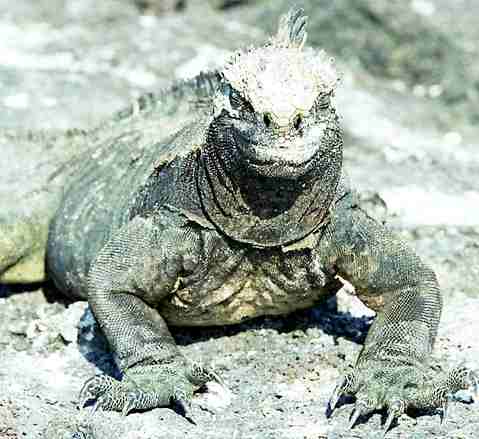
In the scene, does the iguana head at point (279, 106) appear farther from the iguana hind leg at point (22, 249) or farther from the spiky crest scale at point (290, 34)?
the iguana hind leg at point (22, 249)

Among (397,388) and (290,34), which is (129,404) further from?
(290,34)

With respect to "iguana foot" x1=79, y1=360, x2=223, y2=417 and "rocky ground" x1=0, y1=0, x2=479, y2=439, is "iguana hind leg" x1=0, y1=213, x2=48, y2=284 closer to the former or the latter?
"rocky ground" x1=0, y1=0, x2=479, y2=439

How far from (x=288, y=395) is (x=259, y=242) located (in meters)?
0.65

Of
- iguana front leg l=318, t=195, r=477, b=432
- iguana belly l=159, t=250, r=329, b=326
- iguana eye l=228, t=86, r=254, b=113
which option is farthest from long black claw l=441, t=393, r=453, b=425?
iguana eye l=228, t=86, r=254, b=113

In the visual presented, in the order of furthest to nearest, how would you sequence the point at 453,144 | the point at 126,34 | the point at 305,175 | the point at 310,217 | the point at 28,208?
the point at 126,34 < the point at 453,144 < the point at 28,208 < the point at 310,217 < the point at 305,175

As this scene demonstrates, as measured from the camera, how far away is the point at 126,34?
31.7 feet

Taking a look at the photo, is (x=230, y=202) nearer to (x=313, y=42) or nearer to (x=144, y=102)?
(x=144, y=102)

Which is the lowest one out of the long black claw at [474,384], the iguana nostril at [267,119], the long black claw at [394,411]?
the long black claw at [394,411]

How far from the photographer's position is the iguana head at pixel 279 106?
385cm

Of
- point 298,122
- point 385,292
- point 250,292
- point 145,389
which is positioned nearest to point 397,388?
point 385,292

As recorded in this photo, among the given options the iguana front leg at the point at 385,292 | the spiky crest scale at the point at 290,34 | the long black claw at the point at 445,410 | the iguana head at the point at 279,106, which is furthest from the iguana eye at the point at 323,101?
the long black claw at the point at 445,410

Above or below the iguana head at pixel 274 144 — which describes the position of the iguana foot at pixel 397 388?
below

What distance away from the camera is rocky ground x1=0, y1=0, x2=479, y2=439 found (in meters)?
4.33

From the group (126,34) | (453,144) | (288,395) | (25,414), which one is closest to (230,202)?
(288,395)
